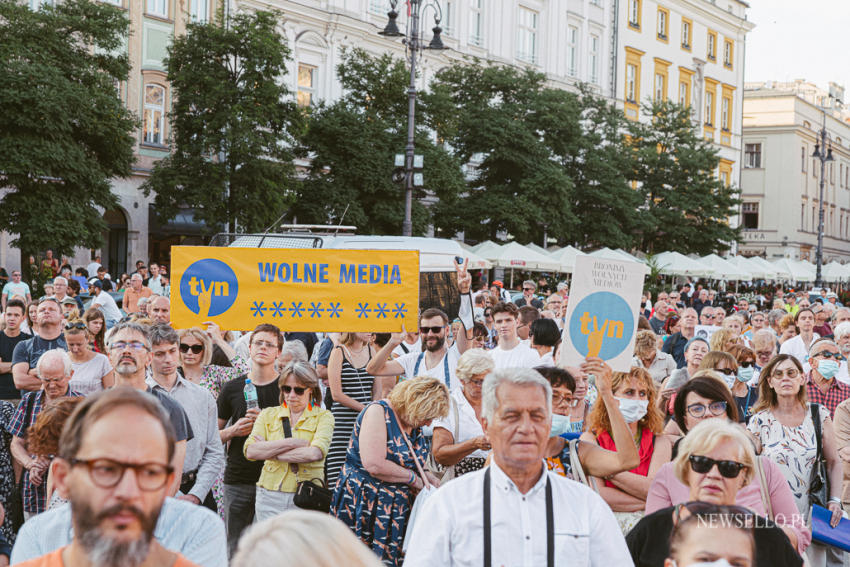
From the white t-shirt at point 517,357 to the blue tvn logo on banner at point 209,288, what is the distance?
247cm

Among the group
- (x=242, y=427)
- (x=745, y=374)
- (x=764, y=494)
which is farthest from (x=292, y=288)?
(x=764, y=494)

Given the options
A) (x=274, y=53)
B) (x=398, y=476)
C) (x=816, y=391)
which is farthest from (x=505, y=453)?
(x=274, y=53)

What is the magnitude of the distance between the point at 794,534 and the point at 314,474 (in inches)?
120

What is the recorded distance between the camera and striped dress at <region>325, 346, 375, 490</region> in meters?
6.19

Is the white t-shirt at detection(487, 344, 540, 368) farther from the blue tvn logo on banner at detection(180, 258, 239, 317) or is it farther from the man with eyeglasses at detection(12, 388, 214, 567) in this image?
the man with eyeglasses at detection(12, 388, 214, 567)

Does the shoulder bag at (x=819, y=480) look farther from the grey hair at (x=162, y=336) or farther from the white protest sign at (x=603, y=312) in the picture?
the grey hair at (x=162, y=336)

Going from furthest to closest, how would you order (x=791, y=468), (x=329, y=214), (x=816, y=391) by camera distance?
(x=329, y=214) → (x=816, y=391) → (x=791, y=468)

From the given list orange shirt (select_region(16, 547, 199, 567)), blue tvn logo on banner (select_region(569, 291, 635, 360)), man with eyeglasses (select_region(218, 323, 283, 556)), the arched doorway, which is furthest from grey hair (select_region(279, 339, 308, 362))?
the arched doorway

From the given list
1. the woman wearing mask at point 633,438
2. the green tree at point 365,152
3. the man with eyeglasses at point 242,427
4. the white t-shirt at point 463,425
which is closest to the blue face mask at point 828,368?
the woman wearing mask at point 633,438

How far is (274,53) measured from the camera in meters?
25.1

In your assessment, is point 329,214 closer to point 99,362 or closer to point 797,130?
point 99,362

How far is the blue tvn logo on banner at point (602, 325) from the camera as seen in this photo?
5617mm

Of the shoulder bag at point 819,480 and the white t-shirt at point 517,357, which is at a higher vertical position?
the white t-shirt at point 517,357

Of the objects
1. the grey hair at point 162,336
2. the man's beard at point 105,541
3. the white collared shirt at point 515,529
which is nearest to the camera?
the man's beard at point 105,541
